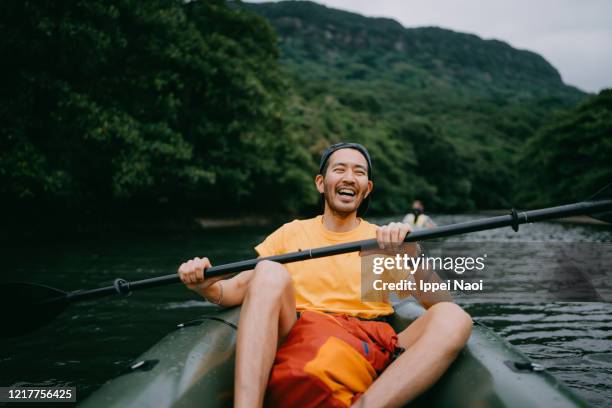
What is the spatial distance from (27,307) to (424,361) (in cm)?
289

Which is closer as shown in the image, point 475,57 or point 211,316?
point 211,316

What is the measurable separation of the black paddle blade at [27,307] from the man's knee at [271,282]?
1893mm

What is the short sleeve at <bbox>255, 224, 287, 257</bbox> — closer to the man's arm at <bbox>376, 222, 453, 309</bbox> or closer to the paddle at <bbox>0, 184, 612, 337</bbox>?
the paddle at <bbox>0, 184, 612, 337</bbox>

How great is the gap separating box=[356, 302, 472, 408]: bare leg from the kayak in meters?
0.12

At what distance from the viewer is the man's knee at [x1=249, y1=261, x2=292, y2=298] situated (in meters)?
1.99

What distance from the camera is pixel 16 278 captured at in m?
6.48

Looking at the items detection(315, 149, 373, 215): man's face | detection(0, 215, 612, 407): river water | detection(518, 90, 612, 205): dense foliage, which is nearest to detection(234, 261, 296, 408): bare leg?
detection(315, 149, 373, 215): man's face

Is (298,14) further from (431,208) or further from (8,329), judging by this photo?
(8,329)

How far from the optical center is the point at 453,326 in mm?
1942

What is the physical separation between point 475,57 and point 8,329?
142045mm

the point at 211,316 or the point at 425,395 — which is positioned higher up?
the point at 211,316

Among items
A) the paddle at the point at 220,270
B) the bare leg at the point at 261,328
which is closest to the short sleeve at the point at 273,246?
the paddle at the point at 220,270

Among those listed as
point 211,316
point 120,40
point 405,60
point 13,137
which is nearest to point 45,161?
point 13,137

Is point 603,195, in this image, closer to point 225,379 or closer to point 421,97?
point 225,379
